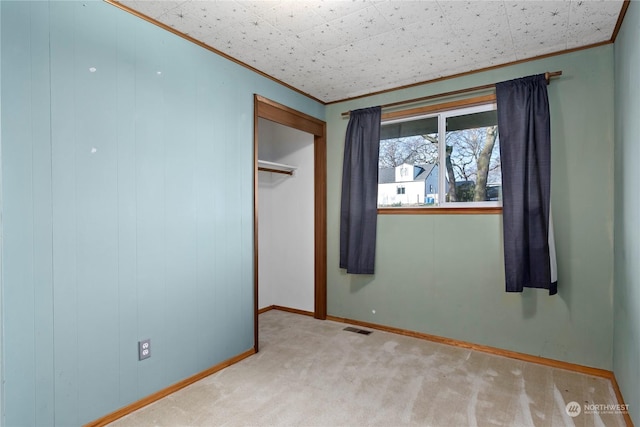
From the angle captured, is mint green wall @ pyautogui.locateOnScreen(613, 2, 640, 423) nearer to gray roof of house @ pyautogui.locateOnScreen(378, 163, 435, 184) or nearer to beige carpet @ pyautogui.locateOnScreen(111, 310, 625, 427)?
beige carpet @ pyautogui.locateOnScreen(111, 310, 625, 427)

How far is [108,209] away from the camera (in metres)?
2.06

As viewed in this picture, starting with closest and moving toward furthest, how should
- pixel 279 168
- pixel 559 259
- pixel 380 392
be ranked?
pixel 380 392, pixel 559 259, pixel 279 168

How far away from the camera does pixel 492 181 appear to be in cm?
306

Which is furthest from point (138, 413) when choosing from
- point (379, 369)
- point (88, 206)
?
point (379, 369)

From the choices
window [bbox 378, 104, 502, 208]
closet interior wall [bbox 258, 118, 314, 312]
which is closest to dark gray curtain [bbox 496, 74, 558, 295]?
window [bbox 378, 104, 502, 208]

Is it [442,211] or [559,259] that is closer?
[559,259]

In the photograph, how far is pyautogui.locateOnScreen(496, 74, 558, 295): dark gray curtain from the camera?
107 inches

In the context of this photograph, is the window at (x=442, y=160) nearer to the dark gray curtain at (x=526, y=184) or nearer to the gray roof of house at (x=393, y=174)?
the gray roof of house at (x=393, y=174)

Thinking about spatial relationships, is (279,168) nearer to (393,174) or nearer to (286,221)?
(286,221)

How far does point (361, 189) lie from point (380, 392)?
1978 millimetres

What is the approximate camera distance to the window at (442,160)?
3096mm

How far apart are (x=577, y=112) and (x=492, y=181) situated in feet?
2.55

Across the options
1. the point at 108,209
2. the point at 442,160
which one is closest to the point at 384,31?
the point at 442,160

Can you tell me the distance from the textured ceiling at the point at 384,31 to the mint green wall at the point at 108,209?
11.1 inches
